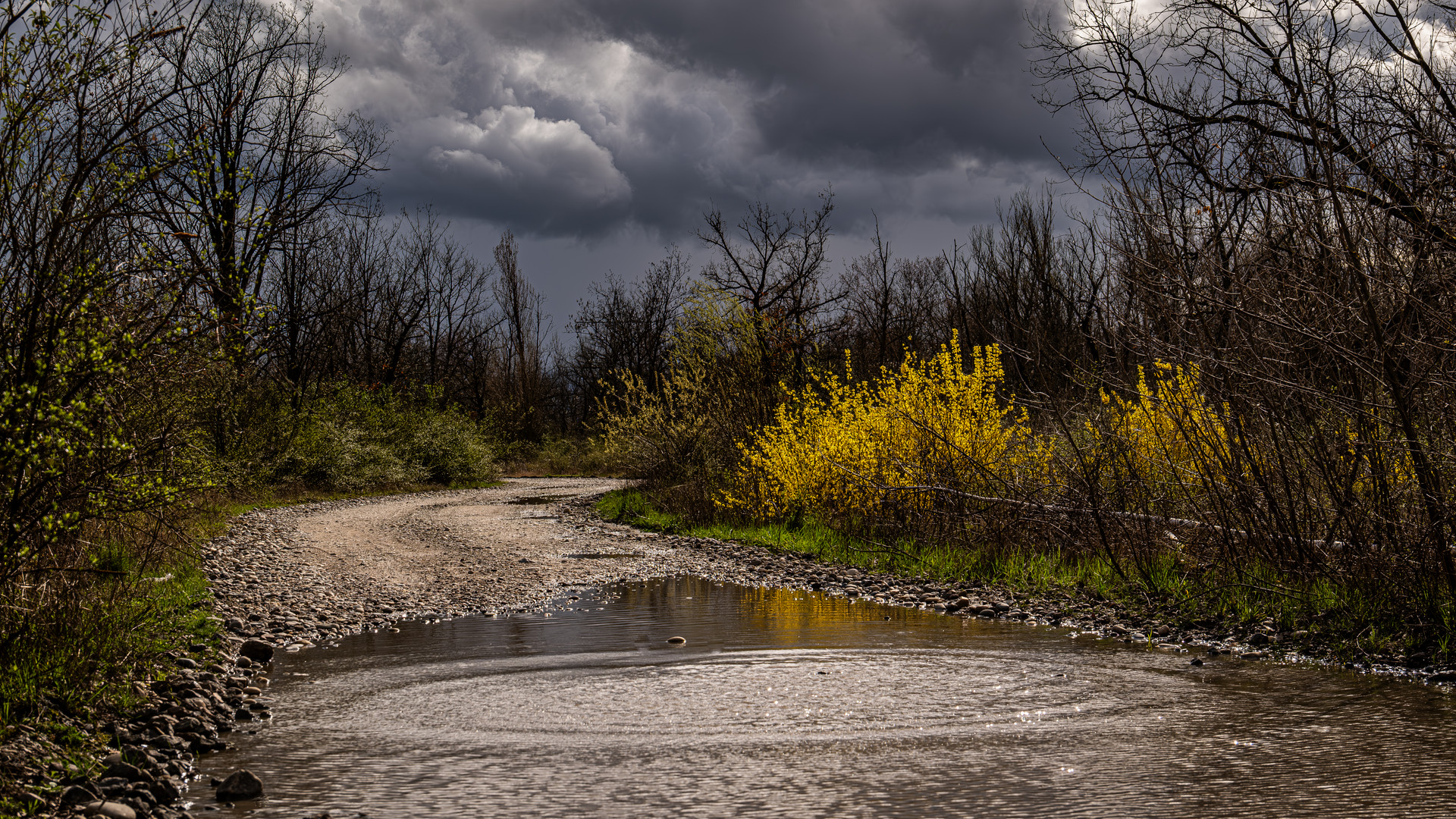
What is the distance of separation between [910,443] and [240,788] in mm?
9361

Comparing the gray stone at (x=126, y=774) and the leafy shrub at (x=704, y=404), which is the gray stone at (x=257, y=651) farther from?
the leafy shrub at (x=704, y=404)

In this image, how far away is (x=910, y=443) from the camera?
12250 millimetres

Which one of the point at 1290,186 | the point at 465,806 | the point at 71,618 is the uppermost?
the point at 1290,186

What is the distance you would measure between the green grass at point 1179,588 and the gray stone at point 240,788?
6.48m

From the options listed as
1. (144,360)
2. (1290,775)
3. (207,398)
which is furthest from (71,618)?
(1290,775)

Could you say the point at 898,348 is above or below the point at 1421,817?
above

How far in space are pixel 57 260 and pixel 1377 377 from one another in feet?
24.7

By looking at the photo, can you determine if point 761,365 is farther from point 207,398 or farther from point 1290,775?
point 1290,775

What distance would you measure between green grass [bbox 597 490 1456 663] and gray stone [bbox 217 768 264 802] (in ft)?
21.3


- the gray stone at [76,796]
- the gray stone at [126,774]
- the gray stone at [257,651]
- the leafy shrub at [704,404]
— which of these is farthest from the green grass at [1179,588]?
the gray stone at [76,796]

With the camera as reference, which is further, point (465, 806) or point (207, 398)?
point (207, 398)

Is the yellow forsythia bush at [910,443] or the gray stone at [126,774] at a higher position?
the yellow forsythia bush at [910,443]

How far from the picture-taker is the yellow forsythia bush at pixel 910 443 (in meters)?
11.1

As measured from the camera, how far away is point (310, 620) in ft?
26.2
